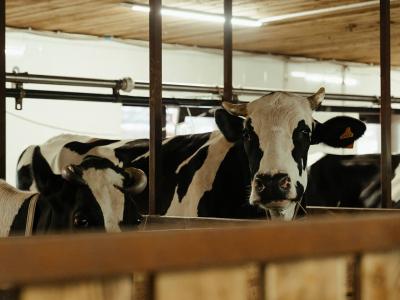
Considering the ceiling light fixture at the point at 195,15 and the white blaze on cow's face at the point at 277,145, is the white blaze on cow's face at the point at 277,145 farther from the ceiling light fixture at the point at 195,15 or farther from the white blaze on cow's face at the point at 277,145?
the ceiling light fixture at the point at 195,15

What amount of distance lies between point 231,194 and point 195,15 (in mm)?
3419

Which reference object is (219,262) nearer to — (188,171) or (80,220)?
(80,220)

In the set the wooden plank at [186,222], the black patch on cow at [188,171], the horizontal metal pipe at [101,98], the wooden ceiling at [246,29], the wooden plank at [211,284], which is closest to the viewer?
the wooden plank at [211,284]

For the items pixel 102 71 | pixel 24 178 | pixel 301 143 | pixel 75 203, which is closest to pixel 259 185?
pixel 301 143

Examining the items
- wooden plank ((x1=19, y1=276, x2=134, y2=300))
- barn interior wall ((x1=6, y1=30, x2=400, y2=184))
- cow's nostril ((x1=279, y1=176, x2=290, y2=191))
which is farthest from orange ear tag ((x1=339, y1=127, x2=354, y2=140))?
barn interior wall ((x1=6, y1=30, x2=400, y2=184))

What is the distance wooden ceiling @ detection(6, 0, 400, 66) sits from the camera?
7.04m

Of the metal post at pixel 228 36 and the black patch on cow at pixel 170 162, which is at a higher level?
the metal post at pixel 228 36

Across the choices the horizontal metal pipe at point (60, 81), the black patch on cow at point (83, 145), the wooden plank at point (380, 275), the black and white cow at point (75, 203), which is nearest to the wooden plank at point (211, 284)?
the wooden plank at point (380, 275)

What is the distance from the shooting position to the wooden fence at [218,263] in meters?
0.89

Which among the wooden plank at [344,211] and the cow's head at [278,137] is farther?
the cow's head at [278,137]

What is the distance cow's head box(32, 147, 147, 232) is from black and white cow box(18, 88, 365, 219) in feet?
0.63

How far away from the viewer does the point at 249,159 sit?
4.18 meters

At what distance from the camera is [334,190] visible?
21.0 ft

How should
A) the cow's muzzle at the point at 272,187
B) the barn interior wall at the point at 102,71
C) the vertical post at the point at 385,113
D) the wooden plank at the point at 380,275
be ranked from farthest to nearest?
1. the barn interior wall at the point at 102,71
2. the cow's muzzle at the point at 272,187
3. the vertical post at the point at 385,113
4. the wooden plank at the point at 380,275
